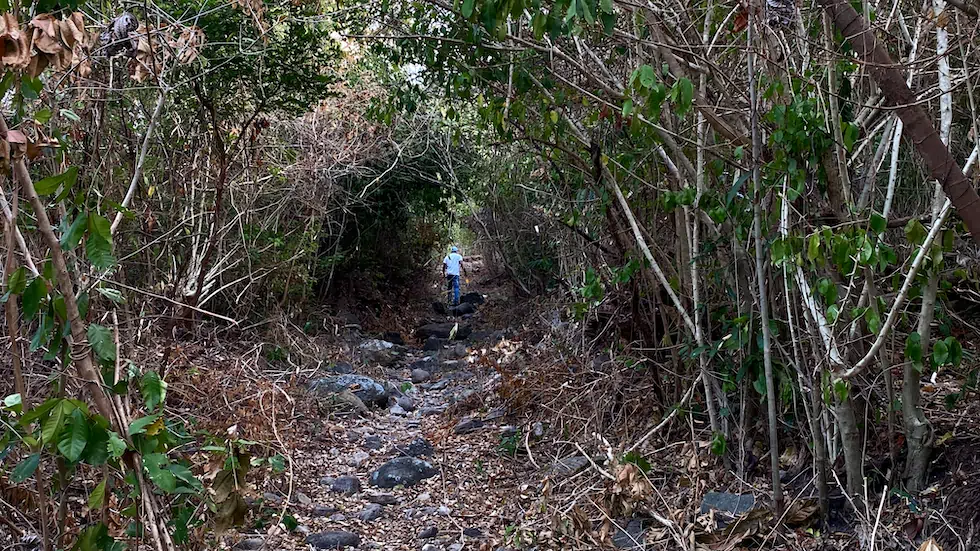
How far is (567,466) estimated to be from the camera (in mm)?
5285

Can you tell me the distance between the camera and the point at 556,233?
9.09 meters

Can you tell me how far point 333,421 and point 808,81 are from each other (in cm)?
529

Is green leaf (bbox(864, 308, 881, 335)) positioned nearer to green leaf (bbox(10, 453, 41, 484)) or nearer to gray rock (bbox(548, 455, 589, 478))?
gray rock (bbox(548, 455, 589, 478))

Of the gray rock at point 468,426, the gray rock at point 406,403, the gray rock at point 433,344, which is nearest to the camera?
the gray rock at point 468,426

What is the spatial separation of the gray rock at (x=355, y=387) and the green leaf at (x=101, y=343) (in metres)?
5.11

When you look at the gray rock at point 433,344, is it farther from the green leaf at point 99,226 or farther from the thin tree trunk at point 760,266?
the green leaf at point 99,226

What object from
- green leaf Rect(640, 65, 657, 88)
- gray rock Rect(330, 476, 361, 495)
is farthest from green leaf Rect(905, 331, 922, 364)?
gray rock Rect(330, 476, 361, 495)

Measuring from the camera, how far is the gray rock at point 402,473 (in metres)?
5.70

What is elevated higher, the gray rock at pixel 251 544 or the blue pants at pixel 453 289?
the gray rock at pixel 251 544

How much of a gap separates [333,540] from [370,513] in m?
0.52

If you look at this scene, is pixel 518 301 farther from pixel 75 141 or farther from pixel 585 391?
pixel 75 141

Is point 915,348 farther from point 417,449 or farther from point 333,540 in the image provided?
point 417,449

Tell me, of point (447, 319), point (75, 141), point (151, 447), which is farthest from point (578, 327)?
point (447, 319)

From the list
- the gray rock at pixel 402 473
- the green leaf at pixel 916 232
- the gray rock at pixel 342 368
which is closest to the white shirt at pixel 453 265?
the gray rock at pixel 342 368
